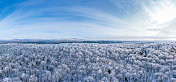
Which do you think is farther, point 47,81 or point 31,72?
point 31,72

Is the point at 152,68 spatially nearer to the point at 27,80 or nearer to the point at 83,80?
the point at 83,80

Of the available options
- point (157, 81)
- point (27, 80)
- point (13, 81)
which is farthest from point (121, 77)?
point (13, 81)

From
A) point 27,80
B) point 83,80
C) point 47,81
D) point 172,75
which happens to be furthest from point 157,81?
point 27,80

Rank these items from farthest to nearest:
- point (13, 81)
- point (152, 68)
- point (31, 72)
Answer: point (152, 68)
point (31, 72)
point (13, 81)

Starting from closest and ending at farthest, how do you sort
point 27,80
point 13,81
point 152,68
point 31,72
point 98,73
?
point 13,81 → point 27,80 → point 98,73 → point 31,72 → point 152,68

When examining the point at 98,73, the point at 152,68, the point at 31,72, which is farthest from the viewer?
the point at 152,68

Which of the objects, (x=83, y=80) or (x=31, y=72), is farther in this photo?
(x=31, y=72)

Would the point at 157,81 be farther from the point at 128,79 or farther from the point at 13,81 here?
the point at 13,81

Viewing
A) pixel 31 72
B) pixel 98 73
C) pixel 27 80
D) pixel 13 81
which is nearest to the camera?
pixel 13 81
